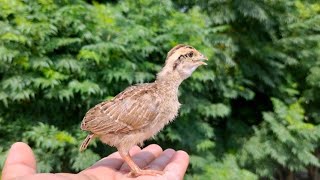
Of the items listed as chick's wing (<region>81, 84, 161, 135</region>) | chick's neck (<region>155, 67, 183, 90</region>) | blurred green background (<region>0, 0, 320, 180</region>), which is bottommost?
blurred green background (<region>0, 0, 320, 180</region>)

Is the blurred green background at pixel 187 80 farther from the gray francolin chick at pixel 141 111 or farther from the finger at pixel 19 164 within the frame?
the finger at pixel 19 164

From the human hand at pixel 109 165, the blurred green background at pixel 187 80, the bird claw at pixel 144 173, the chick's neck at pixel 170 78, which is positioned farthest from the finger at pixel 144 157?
the blurred green background at pixel 187 80

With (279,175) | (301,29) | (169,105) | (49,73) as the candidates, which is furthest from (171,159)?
(279,175)

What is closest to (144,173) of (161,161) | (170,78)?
(161,161)

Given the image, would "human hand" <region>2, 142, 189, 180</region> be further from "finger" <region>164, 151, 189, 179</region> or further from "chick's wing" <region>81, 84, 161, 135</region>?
"chick's wing" <region>81, 84, 161, 135</region>

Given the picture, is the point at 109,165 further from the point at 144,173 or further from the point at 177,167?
the point at 177,167

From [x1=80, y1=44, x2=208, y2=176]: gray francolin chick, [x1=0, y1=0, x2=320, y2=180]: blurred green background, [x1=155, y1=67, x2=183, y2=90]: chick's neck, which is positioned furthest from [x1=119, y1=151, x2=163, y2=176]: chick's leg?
[x1=0, y1=0, x2=320, y2=180]: blurred green background

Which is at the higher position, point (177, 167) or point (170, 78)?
point (170, 78)
